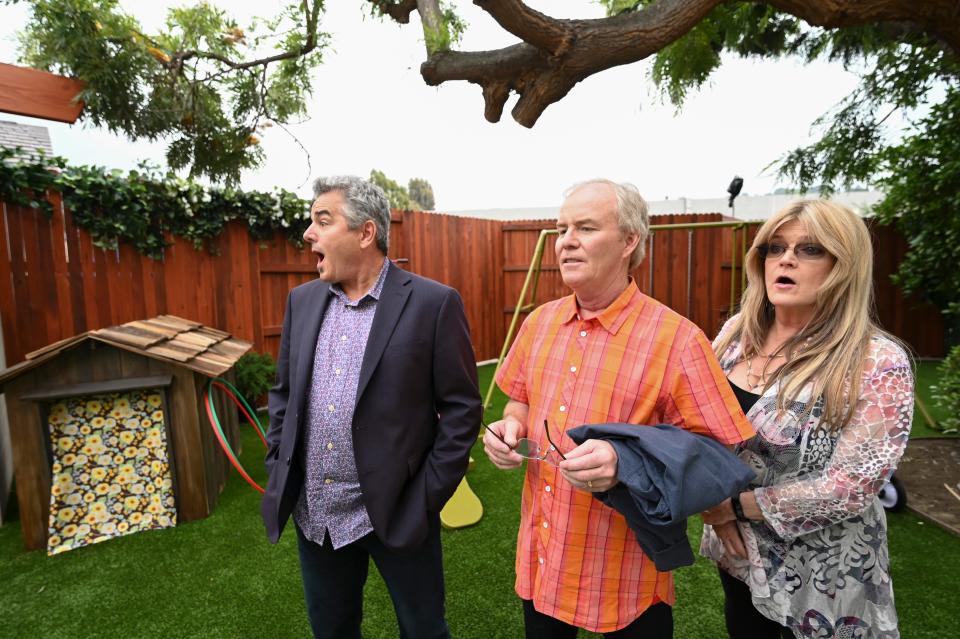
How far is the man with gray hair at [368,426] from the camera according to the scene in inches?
57.2

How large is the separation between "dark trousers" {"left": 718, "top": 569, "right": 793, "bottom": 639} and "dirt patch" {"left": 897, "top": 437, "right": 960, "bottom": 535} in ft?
7.22

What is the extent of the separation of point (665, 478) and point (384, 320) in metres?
0.94

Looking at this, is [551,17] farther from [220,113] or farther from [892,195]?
[892,195]

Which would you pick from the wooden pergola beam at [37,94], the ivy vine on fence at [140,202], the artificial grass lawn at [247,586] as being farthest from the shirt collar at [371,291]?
the ivy vine on fence at [140,202]

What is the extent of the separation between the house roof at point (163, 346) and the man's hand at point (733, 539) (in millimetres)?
2760

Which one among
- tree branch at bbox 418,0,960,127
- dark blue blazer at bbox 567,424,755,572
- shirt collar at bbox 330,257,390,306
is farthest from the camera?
tree branch at bbox 418,0,960,127

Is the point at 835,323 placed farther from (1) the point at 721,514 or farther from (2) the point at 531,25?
(2) the point at 531,25

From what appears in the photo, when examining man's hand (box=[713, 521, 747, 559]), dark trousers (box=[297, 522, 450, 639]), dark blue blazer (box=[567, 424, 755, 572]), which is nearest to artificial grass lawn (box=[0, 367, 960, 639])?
dark trousers (box=[297, 522, 450, 639])

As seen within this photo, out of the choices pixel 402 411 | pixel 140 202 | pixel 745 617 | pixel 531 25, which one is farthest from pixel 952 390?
pixel 140 202

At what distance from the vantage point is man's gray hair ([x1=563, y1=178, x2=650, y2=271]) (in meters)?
1.14

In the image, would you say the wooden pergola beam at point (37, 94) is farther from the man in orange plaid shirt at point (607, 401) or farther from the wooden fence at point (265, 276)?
the man in orange plaid shirt at point (607, 401)

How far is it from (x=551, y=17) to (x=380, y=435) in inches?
105

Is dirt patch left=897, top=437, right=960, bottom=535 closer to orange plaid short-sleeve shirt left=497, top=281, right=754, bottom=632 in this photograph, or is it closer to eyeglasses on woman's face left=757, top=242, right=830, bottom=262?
eyeglasses on woman's face left=757, top=242, right=830, bottom=262

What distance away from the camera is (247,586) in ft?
7.84
